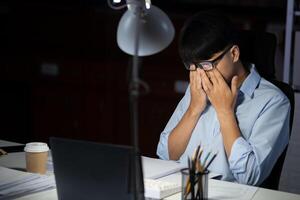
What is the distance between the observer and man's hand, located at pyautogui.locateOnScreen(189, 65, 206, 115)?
7.36 feet

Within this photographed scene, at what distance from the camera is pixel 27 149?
201 centimetres

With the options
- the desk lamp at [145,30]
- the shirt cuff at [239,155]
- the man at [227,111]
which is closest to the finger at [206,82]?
the man at [227,111]

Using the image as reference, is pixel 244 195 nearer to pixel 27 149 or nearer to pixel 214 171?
pixel 214 171

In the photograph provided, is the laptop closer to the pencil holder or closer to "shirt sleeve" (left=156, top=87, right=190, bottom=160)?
the pencil holder

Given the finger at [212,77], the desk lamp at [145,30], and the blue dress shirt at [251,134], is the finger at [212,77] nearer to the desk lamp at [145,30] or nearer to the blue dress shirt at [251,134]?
the blue dress shirt at [251,134]

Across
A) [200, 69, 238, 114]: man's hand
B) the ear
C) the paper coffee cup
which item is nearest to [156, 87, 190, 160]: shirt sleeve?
[200, 69, 238, 114]: man's hand

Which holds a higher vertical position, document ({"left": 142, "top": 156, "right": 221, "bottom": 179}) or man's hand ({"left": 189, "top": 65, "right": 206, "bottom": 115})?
man's hand ({"left": 189, "top": 65, "right": 206, "bottom": 115})

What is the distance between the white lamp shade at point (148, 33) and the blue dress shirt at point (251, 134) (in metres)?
0.57

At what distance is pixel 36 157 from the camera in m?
2.00

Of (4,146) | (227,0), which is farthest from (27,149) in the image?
(227,0)

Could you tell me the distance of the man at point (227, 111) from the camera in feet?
6.78

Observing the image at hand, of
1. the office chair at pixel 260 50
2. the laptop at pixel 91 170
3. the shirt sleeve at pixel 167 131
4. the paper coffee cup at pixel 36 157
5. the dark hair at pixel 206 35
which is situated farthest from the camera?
the shirt sleeve at pixel 167 131

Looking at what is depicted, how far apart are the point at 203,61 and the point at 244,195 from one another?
0.54 meters

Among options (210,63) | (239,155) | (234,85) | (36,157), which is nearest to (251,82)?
(234,85)
